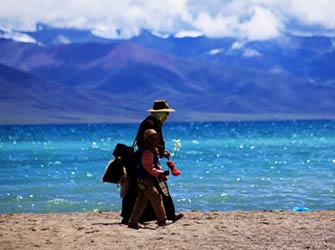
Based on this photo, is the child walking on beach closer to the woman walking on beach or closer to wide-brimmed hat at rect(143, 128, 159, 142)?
wide-brimmed hat at rect(143, 128, 159, 142)

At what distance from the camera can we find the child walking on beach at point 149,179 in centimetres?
936

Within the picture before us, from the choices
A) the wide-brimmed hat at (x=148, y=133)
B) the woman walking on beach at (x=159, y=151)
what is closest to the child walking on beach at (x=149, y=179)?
the wide-brimmed hat at (x=148, y=133)

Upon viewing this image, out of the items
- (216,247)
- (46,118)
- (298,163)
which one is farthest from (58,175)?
(46,118)

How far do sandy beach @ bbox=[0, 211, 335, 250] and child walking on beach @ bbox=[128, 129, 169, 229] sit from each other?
0.19m

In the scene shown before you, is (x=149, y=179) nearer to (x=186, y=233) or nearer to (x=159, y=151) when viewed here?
(x=159, y=151)

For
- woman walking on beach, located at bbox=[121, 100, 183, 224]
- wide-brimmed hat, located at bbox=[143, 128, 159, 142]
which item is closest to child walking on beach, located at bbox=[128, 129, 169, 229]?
wide-brimmed hat, located at bbox=[143, 128, 159, 142]

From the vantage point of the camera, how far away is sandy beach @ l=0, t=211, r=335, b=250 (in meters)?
8.30

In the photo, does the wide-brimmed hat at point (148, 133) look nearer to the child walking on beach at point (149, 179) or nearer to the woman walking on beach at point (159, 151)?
the child walking on beach at point (149, 179)

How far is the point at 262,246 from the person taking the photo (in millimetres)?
8141

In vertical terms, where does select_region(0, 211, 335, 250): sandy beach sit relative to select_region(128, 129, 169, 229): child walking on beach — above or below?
below

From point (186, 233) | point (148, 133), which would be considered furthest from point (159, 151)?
point (186, 233)

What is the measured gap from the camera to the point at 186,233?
8.98 metres

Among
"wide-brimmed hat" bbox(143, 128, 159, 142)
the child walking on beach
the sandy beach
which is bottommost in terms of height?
the sandy beach

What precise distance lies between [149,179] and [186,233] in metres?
0.88
